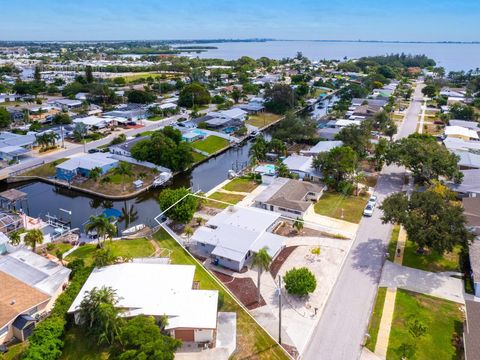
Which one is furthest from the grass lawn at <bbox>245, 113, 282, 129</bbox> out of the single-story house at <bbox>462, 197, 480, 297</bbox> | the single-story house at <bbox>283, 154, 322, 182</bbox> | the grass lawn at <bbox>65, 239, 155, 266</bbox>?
the grass lawn at <bbox>65, 239, 155, 266</bbox>

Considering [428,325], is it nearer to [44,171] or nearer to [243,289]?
[243,289]

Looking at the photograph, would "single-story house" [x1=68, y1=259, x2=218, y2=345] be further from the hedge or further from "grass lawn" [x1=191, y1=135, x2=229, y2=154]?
"grass lawn" [x1=191, y1=135, x2=229, y2=154]

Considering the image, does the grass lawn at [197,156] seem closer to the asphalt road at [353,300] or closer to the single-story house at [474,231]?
the asphalt road at [353,300]

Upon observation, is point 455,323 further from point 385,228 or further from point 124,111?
point 124,111

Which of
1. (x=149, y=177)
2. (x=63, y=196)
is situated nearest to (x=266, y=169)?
(x=149, y=177)

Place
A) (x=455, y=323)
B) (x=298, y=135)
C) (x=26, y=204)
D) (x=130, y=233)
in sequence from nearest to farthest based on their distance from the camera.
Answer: (x=455, y=323), (x=130, y=233), (x=26, y=204), (x=298, y=135)

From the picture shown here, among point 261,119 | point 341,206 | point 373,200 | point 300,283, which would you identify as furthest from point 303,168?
point 261,119

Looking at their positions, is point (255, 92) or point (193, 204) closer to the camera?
point (193, 204)
